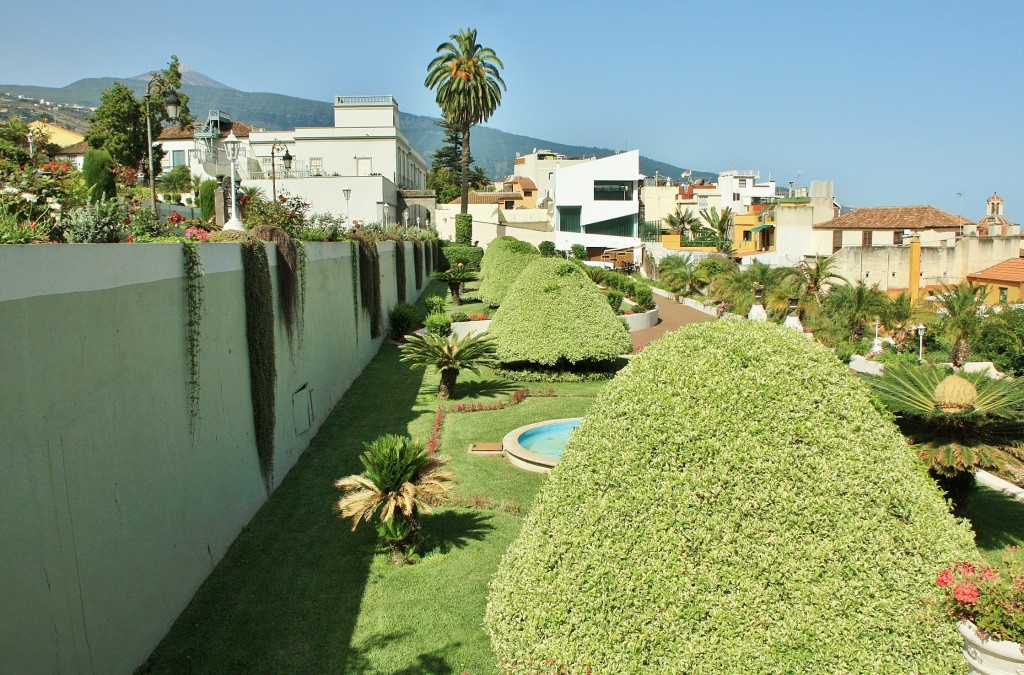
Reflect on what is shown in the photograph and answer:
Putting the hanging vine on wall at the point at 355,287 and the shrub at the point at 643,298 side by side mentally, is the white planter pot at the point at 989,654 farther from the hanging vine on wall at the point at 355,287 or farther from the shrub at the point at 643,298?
the shrub at the point at 643,298

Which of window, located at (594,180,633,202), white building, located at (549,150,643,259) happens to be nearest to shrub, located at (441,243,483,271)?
white building, located at (549,150,643,259)

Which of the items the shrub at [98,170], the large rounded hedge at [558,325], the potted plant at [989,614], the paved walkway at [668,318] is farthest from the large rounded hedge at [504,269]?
the potted plant at [989,614]

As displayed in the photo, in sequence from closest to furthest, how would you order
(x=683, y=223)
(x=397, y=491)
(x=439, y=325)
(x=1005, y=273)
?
(x=397, y=491)
(x=439, y=325)
(x=1005, y=273)
(x=683, y=223)

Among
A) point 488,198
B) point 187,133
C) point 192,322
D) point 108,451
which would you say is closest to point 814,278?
point 192,322

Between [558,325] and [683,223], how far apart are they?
5524 cm

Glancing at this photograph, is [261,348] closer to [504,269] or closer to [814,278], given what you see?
[504,269]

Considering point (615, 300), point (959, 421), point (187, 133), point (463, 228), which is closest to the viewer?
point (959, 421)

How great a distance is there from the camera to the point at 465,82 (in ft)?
163

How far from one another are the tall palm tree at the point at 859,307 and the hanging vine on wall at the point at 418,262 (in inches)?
687

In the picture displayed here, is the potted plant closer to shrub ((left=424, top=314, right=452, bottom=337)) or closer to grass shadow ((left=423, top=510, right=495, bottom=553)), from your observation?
grass shadow ((left=423, top=510, right=495, bottom=553))

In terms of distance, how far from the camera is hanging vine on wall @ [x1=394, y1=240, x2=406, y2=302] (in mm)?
27625

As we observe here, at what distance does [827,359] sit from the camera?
515 cm

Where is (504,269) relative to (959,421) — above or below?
above

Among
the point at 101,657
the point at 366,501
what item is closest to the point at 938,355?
the point at 366,501
